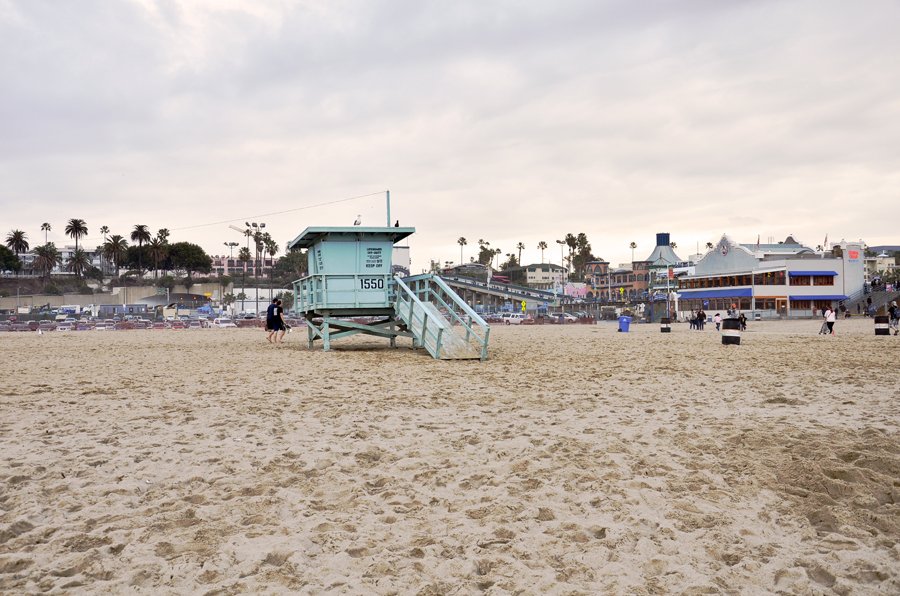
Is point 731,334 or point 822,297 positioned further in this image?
point 822,297

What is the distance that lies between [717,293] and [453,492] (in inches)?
3042

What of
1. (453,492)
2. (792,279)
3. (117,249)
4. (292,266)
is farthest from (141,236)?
(453,492)

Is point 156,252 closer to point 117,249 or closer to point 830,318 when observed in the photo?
point 117,249

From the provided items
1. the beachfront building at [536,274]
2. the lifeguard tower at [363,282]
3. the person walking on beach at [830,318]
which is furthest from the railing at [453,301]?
the beachfront building at [536,274]

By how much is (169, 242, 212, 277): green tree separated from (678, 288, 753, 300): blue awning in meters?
96.4

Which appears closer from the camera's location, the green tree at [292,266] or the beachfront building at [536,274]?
the green tree at [292,266]

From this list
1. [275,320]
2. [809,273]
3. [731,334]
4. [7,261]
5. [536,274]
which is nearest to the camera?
[731,334]

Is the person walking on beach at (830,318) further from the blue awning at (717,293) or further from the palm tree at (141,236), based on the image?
the palm tree at (141,236)

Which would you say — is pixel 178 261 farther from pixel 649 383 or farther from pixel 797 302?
pixel 649 383

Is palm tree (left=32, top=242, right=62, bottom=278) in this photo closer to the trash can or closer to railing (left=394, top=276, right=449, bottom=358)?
railing (left=394, top=276, right=449, bottom=358)

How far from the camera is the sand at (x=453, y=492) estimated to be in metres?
3.99

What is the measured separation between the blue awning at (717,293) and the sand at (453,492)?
2627 inches

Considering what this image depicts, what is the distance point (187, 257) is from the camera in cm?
13612

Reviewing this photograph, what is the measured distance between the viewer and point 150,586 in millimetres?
3807
